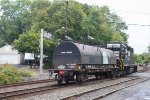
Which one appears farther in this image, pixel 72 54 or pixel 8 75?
pixel 8 75

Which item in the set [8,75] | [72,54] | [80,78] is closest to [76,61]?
[72,54]

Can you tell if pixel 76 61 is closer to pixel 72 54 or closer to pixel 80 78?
pixel 72 54

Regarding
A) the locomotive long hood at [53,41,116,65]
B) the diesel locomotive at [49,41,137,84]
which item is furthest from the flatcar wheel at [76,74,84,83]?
the locomotive long hood at [53,41,116,65]

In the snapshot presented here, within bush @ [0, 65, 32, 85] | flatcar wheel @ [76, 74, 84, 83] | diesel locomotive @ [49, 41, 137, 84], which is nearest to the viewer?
diesel locomotive @ [49, 41, 137, 84]

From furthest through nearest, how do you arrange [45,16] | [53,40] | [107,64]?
[45,16] → [53,40] → [107,64]

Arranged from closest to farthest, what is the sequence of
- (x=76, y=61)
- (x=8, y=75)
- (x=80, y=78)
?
(x=76, y=61), (x=80, y=78), (x=8, y=75)

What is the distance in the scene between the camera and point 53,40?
63.7m

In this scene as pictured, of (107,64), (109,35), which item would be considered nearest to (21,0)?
(109,35)

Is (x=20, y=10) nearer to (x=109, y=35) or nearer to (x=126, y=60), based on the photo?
(x=109, y=35)

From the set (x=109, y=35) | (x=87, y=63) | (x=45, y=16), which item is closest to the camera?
(x=87, y=63)

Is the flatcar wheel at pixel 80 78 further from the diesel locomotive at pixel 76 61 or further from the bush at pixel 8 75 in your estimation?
the bush at pixel 8 75

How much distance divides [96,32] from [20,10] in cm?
3317

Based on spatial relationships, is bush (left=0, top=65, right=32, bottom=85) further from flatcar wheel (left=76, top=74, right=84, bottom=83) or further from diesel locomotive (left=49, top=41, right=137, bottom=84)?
flatcar wheel (left=76, top=74, right=84, bottom=83)

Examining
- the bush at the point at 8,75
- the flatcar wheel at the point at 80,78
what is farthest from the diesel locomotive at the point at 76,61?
the bush at the point at 8,75
